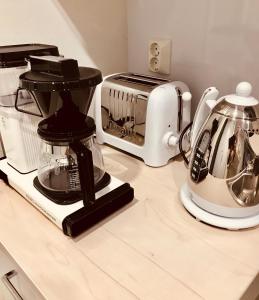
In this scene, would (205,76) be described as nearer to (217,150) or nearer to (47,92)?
(217,150)

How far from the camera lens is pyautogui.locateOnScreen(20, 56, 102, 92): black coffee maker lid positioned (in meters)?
0.48

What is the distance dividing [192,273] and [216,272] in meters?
0.04

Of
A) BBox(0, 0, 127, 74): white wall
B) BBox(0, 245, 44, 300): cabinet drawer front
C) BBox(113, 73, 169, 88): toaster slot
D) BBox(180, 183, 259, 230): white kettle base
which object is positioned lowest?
BBox(0, 245, 44, 300): cabinet drawer front

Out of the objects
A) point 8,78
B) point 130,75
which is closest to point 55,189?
point 8,78

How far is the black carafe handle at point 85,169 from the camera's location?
1.67 feet

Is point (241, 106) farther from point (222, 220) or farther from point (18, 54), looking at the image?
point (18, 54)

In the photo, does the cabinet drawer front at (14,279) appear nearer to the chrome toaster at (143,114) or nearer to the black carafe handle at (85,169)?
the black carafe handle at (85,169)

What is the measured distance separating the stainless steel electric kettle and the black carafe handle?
20 cm

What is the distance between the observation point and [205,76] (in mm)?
846

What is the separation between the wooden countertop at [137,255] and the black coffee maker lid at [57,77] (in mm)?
277

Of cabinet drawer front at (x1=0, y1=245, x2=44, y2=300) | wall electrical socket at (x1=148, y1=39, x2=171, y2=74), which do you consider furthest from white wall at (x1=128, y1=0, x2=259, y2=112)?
cabinet drawer front at (x1=0, y1=245, x2=44, y2=300)

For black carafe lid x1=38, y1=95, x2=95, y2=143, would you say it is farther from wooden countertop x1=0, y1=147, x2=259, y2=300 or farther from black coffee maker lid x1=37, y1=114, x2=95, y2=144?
wooden countertop x1=0, y1=147, x2=259, y2=300

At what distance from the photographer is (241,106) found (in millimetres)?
514

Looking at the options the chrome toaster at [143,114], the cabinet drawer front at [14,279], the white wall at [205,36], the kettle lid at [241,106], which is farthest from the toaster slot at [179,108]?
the cabinet drawer front at [14,279]
